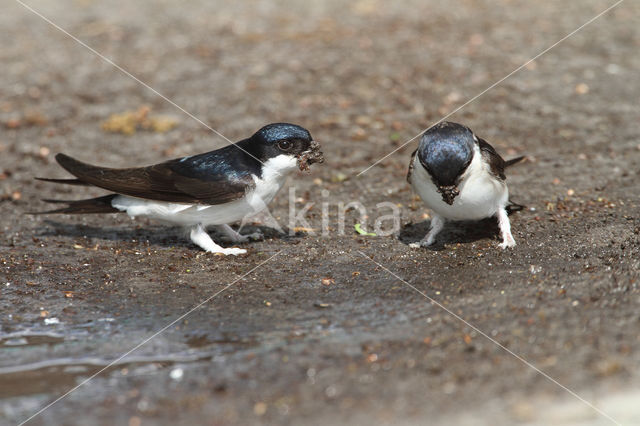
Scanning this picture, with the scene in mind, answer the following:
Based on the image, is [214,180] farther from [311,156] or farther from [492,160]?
[492,160]

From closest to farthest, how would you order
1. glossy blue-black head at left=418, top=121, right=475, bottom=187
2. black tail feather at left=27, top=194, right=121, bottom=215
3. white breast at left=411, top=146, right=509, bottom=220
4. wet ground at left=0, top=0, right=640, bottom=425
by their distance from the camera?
wet ground at left=0, top=0, right=640, bottom=425
glossy blue-black head at left=418, top=121, right=475, bottom=187
white breast at left=411, top=146, right=509, bottom=220
black tail feather at left=27, top=194, right=121, bottom=215

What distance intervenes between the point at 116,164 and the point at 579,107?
4735 millimetres

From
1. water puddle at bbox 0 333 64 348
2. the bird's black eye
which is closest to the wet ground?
water puddle at bbox 0 333 64 348

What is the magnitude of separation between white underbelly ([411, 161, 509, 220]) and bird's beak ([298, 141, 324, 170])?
0.65 metres

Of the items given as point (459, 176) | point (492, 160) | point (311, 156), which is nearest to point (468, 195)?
point (459, 176)

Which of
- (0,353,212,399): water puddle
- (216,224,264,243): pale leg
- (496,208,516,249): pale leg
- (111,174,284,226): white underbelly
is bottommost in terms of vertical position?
(496,208,516,249): pale leg

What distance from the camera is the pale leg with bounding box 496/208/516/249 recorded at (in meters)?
4.93

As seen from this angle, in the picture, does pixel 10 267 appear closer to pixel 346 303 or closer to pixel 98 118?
pixel 346 303

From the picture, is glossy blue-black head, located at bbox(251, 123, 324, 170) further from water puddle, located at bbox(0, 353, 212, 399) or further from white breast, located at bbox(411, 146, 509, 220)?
water puddle, located at bbox(0, 353, 212, 399)

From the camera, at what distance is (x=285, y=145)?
495 cm

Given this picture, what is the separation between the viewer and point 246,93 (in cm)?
827

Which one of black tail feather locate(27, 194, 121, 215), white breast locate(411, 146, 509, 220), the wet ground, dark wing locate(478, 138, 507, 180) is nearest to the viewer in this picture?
the wet ground

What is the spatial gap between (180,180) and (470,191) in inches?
78.0

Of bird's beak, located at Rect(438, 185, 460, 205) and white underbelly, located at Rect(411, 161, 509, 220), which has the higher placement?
bird's beak, located at Rect(438, 185, 460, 205)
